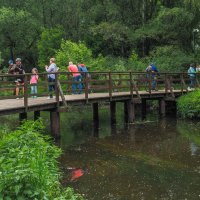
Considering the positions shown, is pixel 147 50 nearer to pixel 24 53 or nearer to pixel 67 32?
pixel 67 32

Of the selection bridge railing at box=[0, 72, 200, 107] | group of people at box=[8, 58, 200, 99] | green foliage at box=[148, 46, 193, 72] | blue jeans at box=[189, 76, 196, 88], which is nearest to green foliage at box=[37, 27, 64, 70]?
bridge railing at box=[0, 72, 200, 107]

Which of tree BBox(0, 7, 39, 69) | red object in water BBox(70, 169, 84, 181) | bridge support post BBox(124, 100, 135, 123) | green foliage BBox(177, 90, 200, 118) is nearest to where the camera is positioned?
red object in water BBox(70, 169, 84, 181)

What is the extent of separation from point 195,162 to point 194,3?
18.9 meters

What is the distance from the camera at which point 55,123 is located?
15.5 m

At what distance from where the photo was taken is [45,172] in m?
6.99

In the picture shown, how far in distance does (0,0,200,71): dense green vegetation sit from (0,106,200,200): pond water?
39.0ft

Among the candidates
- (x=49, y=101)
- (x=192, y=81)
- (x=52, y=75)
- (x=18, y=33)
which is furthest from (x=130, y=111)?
(x=18, y=33)

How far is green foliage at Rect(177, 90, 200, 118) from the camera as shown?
20.3 metres

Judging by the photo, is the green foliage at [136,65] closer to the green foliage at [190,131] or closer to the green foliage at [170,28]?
the green foliage at [170,28]

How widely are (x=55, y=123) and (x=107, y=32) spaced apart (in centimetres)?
1957

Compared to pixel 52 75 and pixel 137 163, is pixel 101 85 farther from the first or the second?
pixel 137 163

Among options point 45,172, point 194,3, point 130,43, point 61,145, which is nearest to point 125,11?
point 130,43

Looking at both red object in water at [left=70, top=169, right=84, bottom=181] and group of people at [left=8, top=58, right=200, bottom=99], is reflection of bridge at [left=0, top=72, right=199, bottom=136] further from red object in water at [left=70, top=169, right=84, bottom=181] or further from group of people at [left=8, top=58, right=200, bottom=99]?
red object in water at [left=70, top=169, right=84, bottom=181]

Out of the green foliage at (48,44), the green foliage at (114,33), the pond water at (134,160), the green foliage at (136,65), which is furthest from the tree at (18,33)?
the pond water at (134,160)
